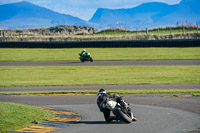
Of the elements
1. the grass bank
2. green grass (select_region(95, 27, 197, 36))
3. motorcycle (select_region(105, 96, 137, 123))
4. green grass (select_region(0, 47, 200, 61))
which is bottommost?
the grass bank

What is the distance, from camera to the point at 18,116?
1614 cm

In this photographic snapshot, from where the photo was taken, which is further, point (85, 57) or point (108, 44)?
point (108, 44)

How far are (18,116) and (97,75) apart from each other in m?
22.3

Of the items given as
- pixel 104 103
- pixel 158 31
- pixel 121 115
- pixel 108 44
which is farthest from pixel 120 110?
pixel 158 31

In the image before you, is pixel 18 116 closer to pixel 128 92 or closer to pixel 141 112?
pixel 141 112

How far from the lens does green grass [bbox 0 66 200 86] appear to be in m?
33.2

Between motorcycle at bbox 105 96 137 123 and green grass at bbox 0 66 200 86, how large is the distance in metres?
16.6

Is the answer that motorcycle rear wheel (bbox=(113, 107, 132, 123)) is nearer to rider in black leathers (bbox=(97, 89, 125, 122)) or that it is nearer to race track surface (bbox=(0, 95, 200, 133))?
race track surface (bbox=(0, 95, 200, 133))

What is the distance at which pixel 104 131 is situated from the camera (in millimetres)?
13852

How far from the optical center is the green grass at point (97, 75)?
109 feet

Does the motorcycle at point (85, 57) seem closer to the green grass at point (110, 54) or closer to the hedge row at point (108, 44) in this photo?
the green grass at point (110, 54)

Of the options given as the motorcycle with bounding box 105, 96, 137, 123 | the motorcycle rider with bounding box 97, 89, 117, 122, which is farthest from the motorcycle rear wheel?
the motorcycle rider with bounding box 97, 89, 117, 122

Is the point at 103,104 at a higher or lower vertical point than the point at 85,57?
lower

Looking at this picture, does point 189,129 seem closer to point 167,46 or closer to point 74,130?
point 74,130
